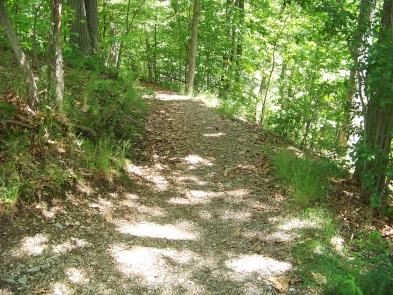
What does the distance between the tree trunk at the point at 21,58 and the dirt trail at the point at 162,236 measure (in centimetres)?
137

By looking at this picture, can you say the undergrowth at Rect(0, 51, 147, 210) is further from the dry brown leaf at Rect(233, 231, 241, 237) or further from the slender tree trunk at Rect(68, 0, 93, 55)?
the slender tree trunk at Rect(68, 0, 93, 55)

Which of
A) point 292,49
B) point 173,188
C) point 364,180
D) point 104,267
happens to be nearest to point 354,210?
point 364,180

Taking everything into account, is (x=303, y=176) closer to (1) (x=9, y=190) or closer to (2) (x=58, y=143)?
(2) (x=58, y=143)

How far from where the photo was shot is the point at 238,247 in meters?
3.99

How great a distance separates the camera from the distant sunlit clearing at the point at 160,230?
4.14m

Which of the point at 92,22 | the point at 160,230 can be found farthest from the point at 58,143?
the point at 92,22

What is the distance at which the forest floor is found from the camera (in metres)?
3.24

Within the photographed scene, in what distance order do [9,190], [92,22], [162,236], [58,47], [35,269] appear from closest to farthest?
[35,269]
[9,190]
[162,236]
[58,47]
[92,22]

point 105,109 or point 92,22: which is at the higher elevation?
point 92,22

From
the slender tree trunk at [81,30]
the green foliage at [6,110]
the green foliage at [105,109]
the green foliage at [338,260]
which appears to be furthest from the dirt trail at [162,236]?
the slender tree trunk at [81,30]

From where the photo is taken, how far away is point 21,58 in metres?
4.56

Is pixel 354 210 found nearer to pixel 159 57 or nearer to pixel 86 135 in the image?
pixel 86 135

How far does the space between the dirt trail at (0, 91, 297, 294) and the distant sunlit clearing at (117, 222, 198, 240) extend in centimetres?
1

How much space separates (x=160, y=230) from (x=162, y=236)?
5.5 inches
